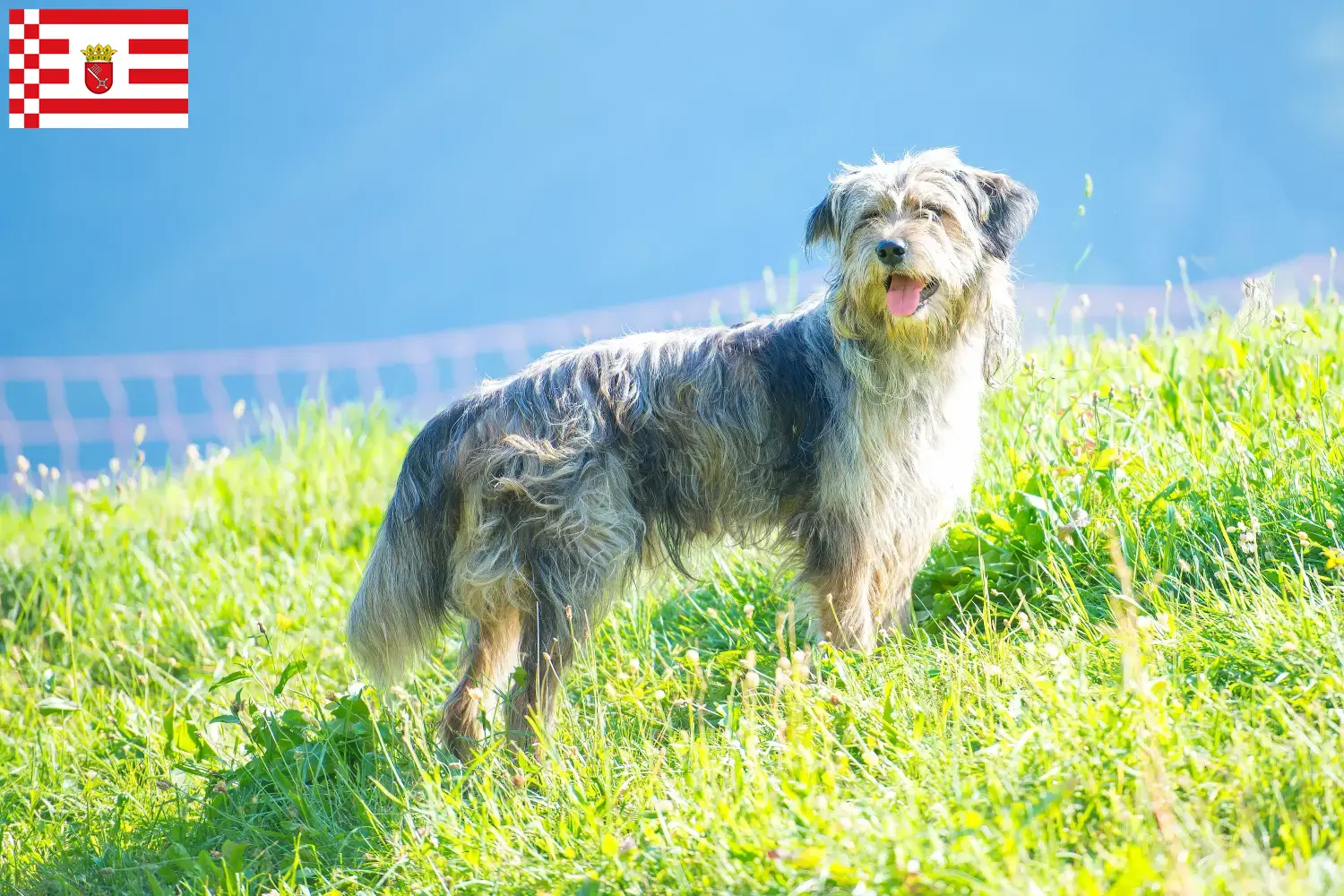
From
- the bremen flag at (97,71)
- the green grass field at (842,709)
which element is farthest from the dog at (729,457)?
the bremen flag at (97,71)

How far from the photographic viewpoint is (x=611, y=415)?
4254mm

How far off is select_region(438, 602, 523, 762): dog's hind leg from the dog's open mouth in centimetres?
160

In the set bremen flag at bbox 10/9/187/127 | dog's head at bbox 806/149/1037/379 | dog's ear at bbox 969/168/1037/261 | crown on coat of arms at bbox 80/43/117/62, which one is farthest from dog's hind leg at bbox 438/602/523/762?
crown on coat of arms at bbox 80/43/117/62

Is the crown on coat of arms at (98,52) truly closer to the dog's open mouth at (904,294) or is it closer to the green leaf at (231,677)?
the green leaf at (231,677)

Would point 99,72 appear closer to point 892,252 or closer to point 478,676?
point 478,676

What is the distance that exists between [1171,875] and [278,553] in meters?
5.16

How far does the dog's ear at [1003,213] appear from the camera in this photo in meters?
4.26

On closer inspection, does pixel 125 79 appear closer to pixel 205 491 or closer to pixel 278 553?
pixel 205 491

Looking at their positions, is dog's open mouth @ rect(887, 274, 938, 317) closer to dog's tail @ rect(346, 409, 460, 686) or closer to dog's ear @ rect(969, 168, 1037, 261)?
dog's ear @ rect(969, 168, 1037, 261)

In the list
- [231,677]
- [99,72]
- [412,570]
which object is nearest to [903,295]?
[412,570]

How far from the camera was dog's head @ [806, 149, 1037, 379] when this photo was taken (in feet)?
13.3

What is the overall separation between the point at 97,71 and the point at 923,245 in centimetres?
611

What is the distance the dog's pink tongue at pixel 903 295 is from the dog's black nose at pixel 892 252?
8cm

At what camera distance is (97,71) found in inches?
310
